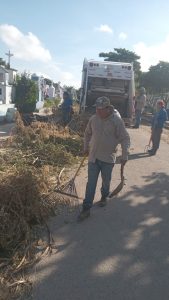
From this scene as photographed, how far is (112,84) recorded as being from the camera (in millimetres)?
17859

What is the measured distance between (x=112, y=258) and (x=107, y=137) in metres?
2.00

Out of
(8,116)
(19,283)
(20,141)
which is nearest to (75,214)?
(19,283)

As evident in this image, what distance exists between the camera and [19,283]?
4070 mm

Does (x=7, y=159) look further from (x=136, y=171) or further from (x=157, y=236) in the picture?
(x=157, y=236)

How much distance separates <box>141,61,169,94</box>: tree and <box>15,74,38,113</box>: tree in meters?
19.5

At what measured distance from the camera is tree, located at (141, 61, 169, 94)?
147ft

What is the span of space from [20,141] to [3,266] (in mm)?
6832

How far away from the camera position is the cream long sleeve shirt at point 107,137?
6.14m

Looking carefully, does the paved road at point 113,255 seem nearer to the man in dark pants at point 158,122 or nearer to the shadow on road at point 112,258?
the shadow on road at point 112,258

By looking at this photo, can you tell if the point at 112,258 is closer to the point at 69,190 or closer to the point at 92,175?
the point at 92,175

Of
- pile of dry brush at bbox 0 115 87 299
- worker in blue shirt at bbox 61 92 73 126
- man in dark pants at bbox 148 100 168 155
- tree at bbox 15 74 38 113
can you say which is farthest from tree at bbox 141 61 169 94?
pile of dry brush at bbox 0 115 87 299

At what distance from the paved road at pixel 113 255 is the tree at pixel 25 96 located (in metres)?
18.7

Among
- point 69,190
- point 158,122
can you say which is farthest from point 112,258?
point 158,122

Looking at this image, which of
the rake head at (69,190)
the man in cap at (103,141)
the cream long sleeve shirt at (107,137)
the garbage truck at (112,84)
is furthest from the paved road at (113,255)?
the garbage truck at (112,84)
